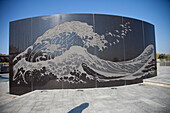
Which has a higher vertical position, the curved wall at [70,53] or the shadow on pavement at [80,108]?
the curved wall at [70,53]

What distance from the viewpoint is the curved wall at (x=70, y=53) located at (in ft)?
22.2

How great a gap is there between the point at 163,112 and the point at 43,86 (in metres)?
6.84

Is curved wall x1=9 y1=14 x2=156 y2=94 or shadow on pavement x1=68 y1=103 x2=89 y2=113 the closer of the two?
shadow on pavement x1=68 y1=103 x2=89 y2=113

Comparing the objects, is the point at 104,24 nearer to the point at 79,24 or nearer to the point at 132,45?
the point at 79,24

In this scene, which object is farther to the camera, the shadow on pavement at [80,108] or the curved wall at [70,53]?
the curved wall at [70,53]

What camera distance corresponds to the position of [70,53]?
678cm

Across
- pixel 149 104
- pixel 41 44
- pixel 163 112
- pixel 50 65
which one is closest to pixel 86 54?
pixel 50 65

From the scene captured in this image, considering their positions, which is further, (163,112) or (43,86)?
(43,86)

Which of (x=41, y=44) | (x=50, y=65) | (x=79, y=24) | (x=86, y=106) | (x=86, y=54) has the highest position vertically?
(x=79, y=24)

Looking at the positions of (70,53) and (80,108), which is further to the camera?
(70,53)

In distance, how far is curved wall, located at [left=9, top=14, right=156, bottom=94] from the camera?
6.77 meters

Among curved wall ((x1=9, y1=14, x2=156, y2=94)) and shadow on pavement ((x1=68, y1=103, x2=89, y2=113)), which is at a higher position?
curved wall ((x1=9, y1=14, x2=156, y2=94))

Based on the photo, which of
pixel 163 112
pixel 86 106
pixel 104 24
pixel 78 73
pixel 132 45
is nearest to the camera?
pixel 163 112

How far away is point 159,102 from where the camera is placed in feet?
14.0
